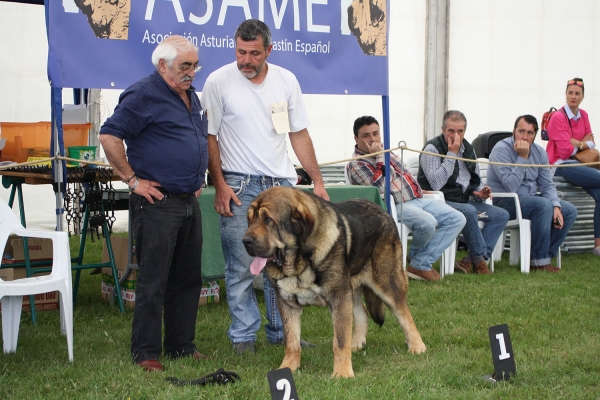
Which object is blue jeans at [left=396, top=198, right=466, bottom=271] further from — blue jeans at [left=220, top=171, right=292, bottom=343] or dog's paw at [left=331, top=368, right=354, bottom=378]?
dog's paw at [left=331, top=368, right=354, bottom=378]

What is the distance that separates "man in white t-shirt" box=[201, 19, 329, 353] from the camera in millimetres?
4559

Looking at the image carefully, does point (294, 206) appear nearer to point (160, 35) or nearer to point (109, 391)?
point (109, 391)

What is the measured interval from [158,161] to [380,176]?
340cm

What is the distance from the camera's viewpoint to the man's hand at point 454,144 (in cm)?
764

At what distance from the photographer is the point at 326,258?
13.5 feet

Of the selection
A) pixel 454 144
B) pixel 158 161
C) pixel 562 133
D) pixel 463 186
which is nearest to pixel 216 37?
pixel 158 161

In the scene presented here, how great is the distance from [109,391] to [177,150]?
4.33ft

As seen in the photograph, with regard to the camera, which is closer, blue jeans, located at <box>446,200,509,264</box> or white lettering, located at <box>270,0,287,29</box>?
white lettering, located at <box>270,0,287,29</box>

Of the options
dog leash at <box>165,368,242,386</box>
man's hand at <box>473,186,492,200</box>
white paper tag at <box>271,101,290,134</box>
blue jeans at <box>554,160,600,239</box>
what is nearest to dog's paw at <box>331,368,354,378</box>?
dog leash at <box>165,368,242,386</box>

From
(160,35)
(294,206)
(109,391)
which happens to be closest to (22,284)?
(109,391)

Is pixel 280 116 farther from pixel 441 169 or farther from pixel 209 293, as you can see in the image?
pixel 441 169

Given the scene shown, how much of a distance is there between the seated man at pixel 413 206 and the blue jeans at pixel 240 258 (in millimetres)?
2508

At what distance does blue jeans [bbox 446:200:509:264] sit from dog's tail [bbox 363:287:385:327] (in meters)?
3.22

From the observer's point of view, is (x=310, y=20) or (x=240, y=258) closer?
(x=240, y=258)
